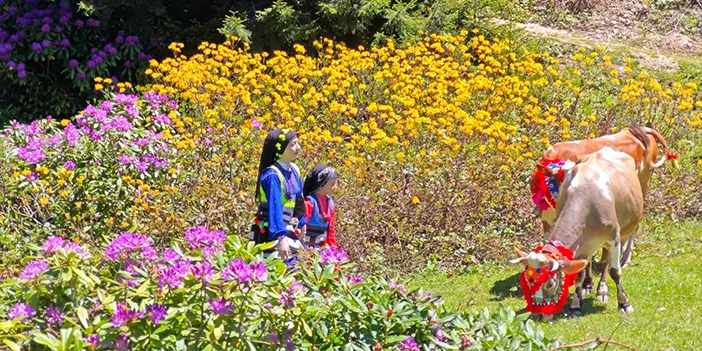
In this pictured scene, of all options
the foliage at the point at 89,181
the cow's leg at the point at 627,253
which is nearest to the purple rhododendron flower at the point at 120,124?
the foliage at the point at 89,181

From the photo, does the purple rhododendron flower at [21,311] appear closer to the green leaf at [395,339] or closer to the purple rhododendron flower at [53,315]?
the purple rhododendron flower at [53,315]

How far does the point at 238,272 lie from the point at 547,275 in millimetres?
3646

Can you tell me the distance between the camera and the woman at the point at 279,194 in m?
7.16

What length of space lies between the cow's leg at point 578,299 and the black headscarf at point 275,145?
267 centimetres

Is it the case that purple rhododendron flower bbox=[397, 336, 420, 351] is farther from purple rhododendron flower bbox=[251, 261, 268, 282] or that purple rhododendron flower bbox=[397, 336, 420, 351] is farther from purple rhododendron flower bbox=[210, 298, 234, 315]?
purple rhododendron flower bbox=[210, 298, 234, 315]

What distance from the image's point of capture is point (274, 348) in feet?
14.8

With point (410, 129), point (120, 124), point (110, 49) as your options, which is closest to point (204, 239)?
point (120, 124)

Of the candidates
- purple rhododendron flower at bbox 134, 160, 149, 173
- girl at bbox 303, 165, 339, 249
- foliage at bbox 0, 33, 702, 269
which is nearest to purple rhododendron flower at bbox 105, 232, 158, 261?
girl at bbox 303, 165, 339, 249

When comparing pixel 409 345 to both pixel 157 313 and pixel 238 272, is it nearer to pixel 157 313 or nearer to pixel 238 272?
pixel 238 272

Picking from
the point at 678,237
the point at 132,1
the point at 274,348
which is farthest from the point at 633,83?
the point at 274,348

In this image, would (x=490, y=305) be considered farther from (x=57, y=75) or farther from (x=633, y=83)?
(x=57, y=75)

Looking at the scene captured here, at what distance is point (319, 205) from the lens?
303 inches

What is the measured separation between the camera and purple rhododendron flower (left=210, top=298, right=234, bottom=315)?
13.9 ft

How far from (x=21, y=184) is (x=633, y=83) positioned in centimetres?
730
